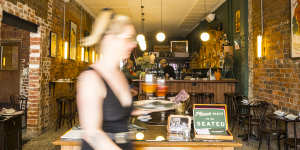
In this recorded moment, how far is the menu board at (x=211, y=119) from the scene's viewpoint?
178 cm

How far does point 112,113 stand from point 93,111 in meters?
0.10

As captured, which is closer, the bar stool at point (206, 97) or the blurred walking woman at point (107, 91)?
the blurred walking woman at point (107, 91)

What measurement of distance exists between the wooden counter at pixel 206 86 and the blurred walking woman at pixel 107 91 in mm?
5755

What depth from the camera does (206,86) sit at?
278 inches

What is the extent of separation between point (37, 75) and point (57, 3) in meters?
2.24

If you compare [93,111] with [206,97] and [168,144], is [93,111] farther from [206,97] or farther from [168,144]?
[206,97]

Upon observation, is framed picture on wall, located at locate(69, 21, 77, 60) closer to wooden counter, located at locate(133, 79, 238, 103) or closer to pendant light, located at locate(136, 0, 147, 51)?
pendant light, located at locate(136, 0, 147, 51)

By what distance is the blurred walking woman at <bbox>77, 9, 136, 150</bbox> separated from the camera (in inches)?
40.6

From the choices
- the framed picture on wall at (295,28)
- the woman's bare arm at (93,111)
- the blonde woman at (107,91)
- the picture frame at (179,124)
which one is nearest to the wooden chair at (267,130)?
the framed picture on wall at (295,28)

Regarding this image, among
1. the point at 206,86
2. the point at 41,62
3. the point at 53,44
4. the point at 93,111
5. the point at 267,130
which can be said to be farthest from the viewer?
the point at 206,86

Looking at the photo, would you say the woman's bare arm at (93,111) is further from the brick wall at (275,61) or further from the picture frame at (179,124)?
the brick wall at (275,61)

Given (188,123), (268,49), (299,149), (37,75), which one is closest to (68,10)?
(37,75)

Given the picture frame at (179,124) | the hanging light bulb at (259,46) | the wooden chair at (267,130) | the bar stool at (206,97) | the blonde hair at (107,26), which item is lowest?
the wooden chair at (267,130)

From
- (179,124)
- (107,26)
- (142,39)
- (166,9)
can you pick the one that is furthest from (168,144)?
(166,9)
